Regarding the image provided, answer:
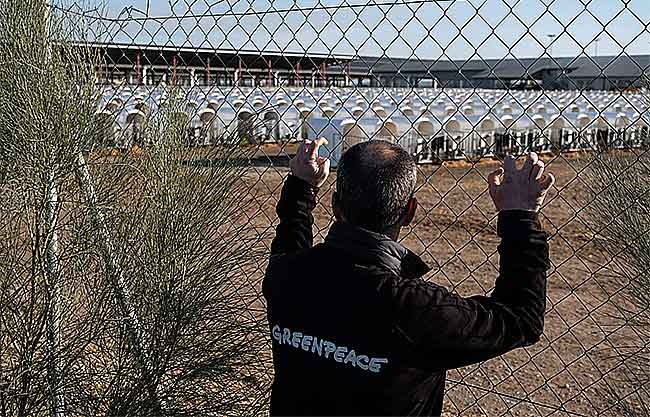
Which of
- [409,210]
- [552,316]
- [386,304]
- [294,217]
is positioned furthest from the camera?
[552,316]

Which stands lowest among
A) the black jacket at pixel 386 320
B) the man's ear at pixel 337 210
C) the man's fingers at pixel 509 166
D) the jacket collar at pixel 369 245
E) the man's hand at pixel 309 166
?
the black jacket at pixel 386 320

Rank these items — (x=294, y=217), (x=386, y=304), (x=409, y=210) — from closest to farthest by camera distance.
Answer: (x=386, y=304)
(x=409, y=210)
(x=294, y=217)

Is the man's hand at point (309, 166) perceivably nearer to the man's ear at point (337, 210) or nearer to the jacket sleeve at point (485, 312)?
the man's ear at point (337, 210)

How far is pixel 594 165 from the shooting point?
2.61 metres

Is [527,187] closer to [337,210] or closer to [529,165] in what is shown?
[529,165]

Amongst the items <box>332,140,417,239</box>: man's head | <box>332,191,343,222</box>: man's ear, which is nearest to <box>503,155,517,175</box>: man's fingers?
<box>332,140,417,239</box>: man's head

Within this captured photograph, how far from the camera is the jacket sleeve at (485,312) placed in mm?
Answer: 1551

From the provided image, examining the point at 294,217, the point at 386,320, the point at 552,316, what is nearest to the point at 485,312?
the point at 386,320

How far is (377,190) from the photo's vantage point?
1.66 meters

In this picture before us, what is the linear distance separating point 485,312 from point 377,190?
1.07ft

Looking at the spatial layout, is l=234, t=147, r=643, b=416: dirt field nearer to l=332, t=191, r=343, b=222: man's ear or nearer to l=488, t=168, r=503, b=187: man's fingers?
l=488, t=168, r=503, b=187: man's fingers

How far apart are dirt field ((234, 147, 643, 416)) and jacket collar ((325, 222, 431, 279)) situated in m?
1.07

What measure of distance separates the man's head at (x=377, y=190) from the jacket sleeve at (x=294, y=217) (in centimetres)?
48

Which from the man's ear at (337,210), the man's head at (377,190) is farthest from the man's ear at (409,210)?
the man's ear at (337,210)
